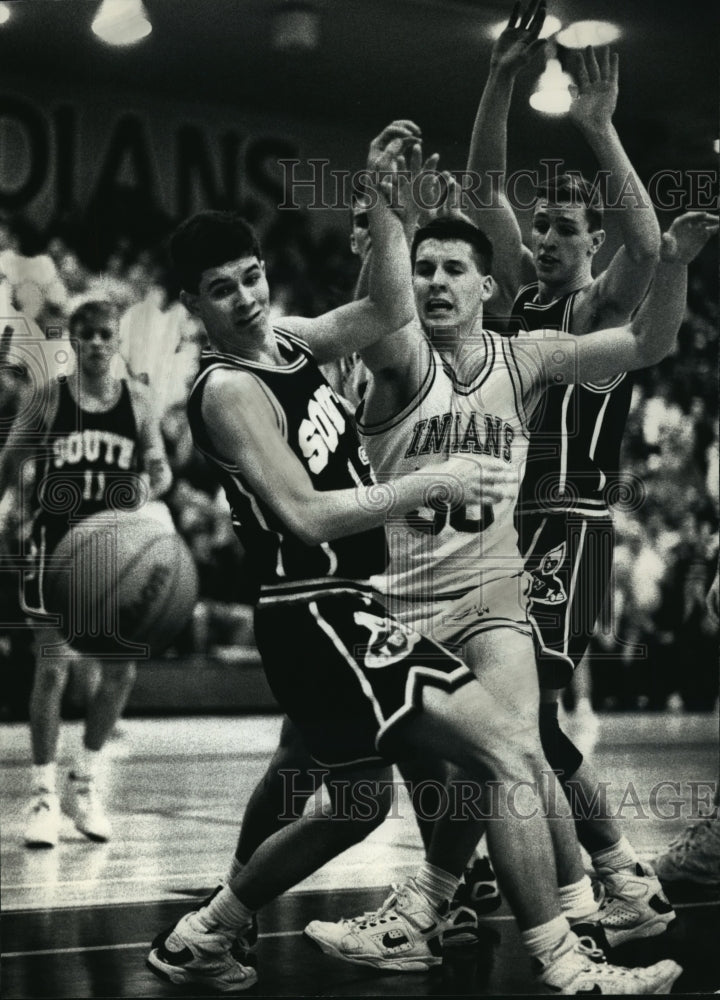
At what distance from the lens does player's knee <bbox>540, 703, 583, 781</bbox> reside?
10.1 feet

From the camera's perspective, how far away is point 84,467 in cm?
308

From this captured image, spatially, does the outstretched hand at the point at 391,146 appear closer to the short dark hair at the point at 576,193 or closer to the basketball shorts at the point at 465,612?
the short dark hair at the point at 576,193

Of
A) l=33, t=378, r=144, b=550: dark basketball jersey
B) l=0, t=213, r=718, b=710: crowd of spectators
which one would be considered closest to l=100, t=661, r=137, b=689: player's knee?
l=0, t=213, r=718, b=710: crowd of spectators

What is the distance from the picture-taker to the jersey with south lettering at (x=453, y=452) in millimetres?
3039

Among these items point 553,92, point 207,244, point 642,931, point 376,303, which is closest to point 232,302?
point 207,244

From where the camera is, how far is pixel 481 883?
10.3 feet

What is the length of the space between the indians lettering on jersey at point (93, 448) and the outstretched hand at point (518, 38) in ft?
4.54

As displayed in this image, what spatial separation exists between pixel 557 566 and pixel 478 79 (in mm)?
1291

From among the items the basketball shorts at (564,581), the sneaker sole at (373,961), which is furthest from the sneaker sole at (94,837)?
the basketball shorts at (564,581)

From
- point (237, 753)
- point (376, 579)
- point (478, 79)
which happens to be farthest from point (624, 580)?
point (478, 79)

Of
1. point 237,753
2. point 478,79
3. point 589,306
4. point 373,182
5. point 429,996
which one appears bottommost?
point 429,996

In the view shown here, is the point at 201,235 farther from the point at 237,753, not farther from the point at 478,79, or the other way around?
the point at 237,753

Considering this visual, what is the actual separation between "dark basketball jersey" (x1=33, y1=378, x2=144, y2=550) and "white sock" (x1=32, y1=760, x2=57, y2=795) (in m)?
0.56

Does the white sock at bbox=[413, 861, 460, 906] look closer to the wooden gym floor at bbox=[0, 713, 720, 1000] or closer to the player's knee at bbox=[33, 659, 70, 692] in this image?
the wooden gym floor at bbox=[0, 713, 720, 1000]
